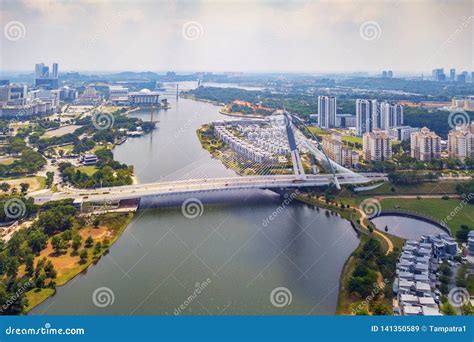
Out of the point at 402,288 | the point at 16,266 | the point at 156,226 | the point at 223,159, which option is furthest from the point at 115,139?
the point at 402,288

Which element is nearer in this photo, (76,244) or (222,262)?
(222,262)

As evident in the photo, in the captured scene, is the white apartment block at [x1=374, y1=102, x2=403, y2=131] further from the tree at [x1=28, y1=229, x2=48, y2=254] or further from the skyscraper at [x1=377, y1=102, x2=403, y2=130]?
the tree at [x1=28, y1=229, x2=48, y2=254]

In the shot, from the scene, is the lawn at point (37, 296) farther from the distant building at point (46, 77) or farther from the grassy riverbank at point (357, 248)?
the distant building at point (46, 77)

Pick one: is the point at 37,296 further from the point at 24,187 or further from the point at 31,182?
the point at 31,182

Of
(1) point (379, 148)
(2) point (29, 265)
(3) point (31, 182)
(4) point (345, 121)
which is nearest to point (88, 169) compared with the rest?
(3) point (31, 182)

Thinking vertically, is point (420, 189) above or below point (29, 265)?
above

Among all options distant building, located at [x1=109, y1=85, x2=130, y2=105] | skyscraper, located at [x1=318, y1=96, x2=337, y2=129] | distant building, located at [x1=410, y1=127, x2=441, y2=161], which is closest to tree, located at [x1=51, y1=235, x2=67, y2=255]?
distant building, located at [x1=410, y1=127, x2=441, y2=161]
